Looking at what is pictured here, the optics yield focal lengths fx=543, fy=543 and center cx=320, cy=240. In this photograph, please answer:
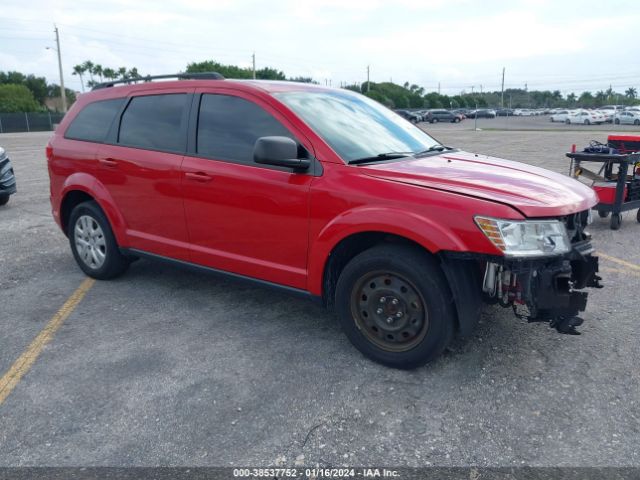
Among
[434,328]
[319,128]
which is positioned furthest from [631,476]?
[319,128]

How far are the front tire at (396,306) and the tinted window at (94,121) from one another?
287 cm

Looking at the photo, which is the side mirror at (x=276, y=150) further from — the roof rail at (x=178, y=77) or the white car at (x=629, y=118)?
the white car at (x=629, y=118)

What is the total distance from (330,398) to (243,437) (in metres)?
0.58

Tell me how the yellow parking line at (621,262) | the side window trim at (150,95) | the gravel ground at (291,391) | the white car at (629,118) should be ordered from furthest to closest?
the white car at (629,118) < the yellow parking line at (621,262) < the side window trim at (150,95) < the gravel ground at (291,391)

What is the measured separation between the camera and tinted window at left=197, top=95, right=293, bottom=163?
3.92 m

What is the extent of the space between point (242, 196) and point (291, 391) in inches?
57.0

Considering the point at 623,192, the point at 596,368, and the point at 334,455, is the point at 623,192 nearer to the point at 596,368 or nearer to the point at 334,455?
the point at 596,368

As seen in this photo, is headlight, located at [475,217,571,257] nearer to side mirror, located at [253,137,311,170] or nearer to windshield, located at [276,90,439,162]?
windshield, located at [276,90,439,162]

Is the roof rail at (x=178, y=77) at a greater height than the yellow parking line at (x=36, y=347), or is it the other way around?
the roof rail at (x=178, y=77)

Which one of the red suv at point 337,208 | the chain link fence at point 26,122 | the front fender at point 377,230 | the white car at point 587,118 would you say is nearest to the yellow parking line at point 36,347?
the red suv at point 337,208

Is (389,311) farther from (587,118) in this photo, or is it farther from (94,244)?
(587,118)

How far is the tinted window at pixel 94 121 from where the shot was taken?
500cm

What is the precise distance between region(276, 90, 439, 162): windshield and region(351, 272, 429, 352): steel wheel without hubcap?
0.86 meters

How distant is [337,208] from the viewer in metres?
3.48
